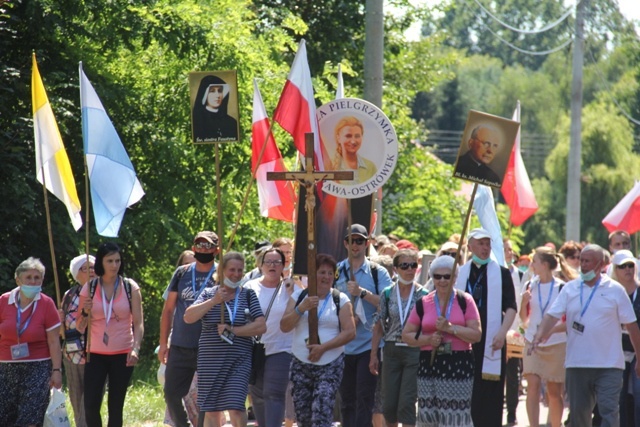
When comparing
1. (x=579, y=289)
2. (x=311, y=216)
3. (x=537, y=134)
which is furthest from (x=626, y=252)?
(x=537, y=134)

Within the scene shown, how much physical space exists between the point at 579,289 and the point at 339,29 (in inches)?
662

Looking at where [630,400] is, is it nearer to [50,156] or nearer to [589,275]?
[589,275]

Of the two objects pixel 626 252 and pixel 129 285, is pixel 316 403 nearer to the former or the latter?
pixel 129 285

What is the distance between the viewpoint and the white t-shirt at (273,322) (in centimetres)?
1102

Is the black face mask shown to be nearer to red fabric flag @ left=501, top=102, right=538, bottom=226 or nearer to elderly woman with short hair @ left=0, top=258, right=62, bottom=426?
elderly woman with short hair @ left=0, top=258, right=62, bottom=426

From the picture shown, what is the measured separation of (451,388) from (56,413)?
346cm

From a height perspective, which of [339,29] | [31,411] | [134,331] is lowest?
[31,411]

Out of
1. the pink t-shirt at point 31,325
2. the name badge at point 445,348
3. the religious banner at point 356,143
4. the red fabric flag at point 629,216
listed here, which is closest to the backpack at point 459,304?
the name badge at point 445,348

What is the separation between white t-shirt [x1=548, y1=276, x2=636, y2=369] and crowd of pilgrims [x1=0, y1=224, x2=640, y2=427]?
1 cm

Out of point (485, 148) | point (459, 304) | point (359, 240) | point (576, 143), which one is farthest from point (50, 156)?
point (576, 143)

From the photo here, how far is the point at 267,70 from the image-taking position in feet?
61.6

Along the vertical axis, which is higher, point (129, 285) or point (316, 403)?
point (129, 285)

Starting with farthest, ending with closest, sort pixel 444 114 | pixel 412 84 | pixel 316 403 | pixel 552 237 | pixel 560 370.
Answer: pixel 444 114 → pixel 552 237 → pixel 412 84 → pixel 560 370 → pixel 316 403

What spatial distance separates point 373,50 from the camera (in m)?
14.1
